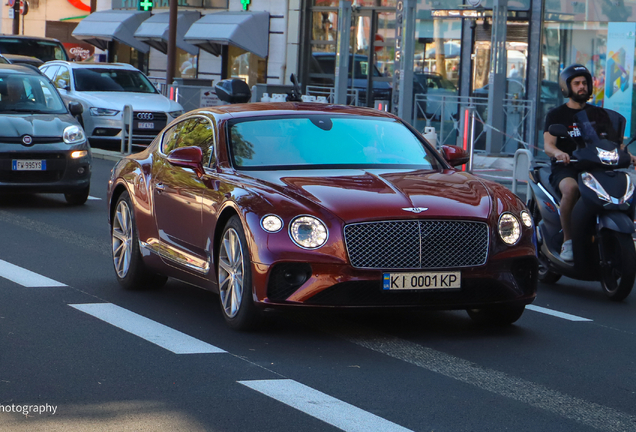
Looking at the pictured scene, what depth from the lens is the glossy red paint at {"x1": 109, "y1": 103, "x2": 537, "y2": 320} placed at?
684 cm

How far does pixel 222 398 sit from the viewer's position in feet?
18.2

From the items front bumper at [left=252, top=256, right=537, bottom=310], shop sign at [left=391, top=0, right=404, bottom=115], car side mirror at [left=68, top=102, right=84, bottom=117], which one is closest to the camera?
front bumper at [left=252, top=256, right=537, bottom=310]

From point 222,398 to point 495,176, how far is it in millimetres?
13938

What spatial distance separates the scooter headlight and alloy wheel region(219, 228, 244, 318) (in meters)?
3.12

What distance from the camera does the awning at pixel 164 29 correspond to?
36344 millimetres

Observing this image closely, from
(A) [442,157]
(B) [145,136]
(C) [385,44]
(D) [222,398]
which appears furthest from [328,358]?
(C) [385,44]

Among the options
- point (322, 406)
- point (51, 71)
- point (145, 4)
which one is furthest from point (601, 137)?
point (145, 4)

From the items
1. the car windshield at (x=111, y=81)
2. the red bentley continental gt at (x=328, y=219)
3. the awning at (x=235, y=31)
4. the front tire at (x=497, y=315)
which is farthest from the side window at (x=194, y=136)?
the awning at (x=235, y=31)

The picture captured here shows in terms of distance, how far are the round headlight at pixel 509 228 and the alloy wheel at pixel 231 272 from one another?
1570 mm

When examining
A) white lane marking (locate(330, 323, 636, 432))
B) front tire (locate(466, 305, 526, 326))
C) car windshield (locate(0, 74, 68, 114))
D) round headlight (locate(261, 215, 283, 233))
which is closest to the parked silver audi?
car windshield (locate(0, 74, 68, 114))

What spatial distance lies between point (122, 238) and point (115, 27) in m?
31.0

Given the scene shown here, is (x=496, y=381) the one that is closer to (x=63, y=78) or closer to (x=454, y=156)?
(x=454, y=156)

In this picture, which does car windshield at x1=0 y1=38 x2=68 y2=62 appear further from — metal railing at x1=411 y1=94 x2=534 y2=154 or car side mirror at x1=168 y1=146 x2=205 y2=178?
car side mirror at x1=168 y1=146 x2=205 y2=178

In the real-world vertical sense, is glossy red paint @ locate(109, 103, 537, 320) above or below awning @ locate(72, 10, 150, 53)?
below
